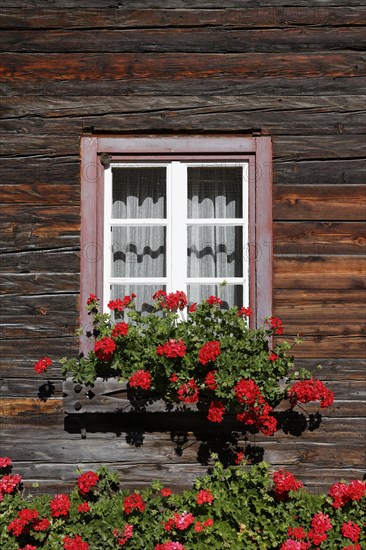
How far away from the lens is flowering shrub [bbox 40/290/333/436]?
12.7ft

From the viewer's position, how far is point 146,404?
4.05 meters

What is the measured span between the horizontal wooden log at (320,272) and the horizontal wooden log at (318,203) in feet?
0.67

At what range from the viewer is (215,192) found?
4.44m

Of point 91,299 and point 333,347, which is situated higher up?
point 91,299

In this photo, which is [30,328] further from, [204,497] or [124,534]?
[204,497]

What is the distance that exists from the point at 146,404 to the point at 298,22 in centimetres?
277

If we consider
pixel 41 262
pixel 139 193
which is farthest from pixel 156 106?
pixel 41 262

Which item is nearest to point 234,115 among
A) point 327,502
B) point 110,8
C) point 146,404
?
point 110,8

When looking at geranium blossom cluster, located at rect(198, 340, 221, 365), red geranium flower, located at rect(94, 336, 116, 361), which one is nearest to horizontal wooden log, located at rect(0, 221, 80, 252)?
red geranium flower, located at rect(94, 336, 116, 361)

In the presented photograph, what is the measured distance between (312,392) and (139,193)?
179 centimetres

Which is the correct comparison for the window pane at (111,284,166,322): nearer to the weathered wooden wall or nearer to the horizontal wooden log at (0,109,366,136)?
the weathered wooden wall

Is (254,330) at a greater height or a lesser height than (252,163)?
lesser

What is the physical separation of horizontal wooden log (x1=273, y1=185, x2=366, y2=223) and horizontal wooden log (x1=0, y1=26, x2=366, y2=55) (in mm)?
962

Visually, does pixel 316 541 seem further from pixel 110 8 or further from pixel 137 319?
pixel 110 8
